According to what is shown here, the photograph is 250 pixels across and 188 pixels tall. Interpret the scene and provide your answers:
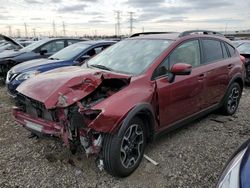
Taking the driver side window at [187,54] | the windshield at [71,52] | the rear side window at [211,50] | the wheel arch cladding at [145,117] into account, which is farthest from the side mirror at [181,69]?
the windshield at [71,52]

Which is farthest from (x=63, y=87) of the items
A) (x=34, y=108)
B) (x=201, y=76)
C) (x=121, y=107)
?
(x=201, y=76)

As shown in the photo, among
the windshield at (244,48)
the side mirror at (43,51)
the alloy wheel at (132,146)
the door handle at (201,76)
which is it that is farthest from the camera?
the windshield at (244,48)

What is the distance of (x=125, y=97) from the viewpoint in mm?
3250

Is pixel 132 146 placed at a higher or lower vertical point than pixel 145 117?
lower

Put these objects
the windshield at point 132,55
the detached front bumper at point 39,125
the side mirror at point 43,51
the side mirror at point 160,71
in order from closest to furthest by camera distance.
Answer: the detached front bumper at point 39,125 → the side mirror at point 160,71 → the windshield at point 132,55 → the side mirror at point 43,51

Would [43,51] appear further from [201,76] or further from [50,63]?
[201,76]

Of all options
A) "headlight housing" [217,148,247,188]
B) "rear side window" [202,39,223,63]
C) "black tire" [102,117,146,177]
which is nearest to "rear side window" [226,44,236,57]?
"rear side window" [202,39,223,63]

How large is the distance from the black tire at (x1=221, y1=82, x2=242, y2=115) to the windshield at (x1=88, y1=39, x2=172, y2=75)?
6.73 feet

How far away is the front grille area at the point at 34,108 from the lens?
333cm

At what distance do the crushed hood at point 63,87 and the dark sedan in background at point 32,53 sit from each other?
17.3ft

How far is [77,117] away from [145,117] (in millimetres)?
931

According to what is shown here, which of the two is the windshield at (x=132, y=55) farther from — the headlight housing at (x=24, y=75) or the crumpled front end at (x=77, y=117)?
the headlight housing at (x=24, y=75)

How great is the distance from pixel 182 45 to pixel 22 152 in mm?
2826

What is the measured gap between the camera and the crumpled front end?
301 centimetres
